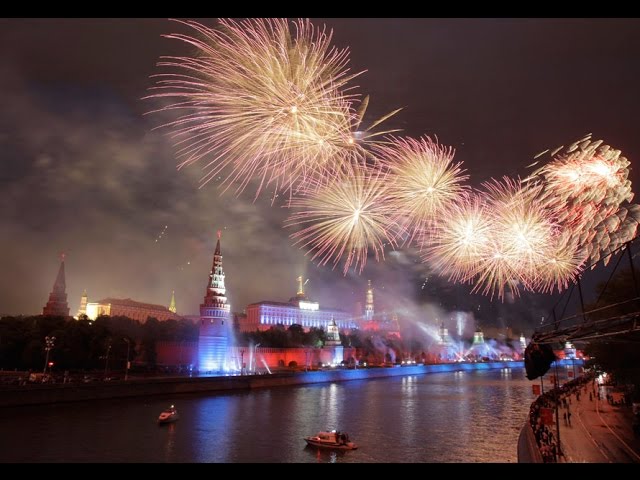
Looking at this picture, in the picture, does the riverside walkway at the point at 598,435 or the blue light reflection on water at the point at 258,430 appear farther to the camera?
the blue light reflection on water at the point at 258,430

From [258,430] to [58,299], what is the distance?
163 feet

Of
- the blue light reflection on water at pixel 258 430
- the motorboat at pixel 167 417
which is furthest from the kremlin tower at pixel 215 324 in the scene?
the motorboat at pixel 167 417

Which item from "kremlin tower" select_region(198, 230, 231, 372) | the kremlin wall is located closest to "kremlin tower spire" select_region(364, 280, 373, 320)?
the kremlin wall

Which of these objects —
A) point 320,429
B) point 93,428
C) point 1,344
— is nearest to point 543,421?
point 320,429

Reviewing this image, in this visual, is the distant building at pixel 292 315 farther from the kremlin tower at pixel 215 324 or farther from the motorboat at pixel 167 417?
the motorboat at pixel 167 417

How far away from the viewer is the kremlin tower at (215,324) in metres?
45.3

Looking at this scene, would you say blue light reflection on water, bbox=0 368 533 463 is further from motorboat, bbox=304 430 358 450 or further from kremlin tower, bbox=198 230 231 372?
kremlin tower, bbox=198 230 231 372

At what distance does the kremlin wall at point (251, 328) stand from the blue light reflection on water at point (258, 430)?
16726 millimetres

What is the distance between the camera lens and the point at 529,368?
472 inches

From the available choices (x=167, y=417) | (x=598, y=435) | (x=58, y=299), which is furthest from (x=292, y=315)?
(x=598, y=435)

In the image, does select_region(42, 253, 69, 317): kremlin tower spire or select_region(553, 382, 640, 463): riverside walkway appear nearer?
select_region(553, 382, 640, 463): riverside walkway

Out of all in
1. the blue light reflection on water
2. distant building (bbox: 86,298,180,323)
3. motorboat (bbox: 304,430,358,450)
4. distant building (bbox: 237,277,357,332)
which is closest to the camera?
the blue light reflection on water

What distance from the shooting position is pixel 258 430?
18.9m

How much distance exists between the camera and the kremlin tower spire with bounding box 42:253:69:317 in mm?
58344
